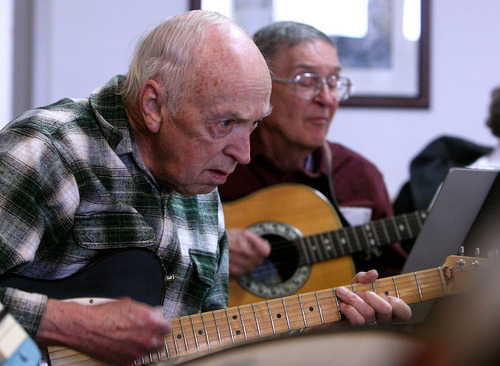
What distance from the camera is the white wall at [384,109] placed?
2.06 meters

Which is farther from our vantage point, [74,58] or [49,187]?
[74,58]

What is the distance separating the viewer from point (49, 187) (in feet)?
3.12

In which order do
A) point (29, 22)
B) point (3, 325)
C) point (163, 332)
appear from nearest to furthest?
point (3, 325), point (163, 332), point (29, 22)

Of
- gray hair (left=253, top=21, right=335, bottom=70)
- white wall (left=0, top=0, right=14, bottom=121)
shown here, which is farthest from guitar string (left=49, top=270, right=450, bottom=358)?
white wall (left=0, top=0, right=14, bottom=121)

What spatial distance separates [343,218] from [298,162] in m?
0.23

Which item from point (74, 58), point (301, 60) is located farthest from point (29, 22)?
point (301, 60)

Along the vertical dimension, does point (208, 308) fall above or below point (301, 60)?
below

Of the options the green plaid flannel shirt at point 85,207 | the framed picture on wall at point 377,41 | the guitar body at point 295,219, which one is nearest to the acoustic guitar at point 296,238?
the guitar body at point 295,219

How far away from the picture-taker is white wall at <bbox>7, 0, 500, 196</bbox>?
6.75 ft

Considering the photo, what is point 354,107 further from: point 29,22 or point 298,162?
point 29,22

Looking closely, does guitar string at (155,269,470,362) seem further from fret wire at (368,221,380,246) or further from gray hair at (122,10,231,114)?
fret wire at (368,221,380,246)

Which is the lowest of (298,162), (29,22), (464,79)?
(298,162)

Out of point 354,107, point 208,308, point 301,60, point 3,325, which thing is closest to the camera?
point 3,325

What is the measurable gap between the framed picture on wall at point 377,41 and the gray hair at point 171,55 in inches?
48.8
